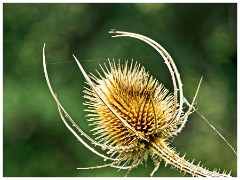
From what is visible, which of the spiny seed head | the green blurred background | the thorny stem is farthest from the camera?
the green blurred background

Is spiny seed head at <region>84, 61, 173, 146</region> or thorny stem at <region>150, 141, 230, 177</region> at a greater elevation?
spiny seed head at <region>84, 61, 173, 146</region>

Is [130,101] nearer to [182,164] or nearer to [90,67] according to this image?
[182,164]

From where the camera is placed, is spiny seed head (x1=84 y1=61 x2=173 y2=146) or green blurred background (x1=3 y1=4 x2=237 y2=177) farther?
green blurred background (x1=3 y1=4 x2=237 y2=177)

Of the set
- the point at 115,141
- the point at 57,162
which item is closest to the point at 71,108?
the point at 57,162

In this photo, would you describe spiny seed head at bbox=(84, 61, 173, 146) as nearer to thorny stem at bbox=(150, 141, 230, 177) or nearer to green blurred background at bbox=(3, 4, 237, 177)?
thorny stem at bbox=(150, 141, 230, 177)

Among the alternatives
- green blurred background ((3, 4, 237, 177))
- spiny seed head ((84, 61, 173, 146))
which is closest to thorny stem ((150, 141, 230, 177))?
spiny seed head ((84, 61, 173, 146))

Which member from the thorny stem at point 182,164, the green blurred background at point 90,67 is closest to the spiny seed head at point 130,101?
the thorny stem at point 182,164

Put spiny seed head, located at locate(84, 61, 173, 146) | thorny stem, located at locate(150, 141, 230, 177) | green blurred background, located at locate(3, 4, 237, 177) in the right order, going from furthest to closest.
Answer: green blurred background, located at locate(3, 4, 237, 177) → spiny seed head, located at locate(84, 61, 173, 146) → thorny stem, located at locate(150, 141, 230, 177)

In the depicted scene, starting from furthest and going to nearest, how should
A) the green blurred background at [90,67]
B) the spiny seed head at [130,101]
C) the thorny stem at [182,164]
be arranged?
the green blurred background at [90,67], the spiny seed head at [130,101], the thorny stem at [182,164]

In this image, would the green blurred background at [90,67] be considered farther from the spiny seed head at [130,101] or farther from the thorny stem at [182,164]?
the thorny stem at [182,164]

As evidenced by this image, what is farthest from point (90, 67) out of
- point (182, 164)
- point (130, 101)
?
point (182, 164)
